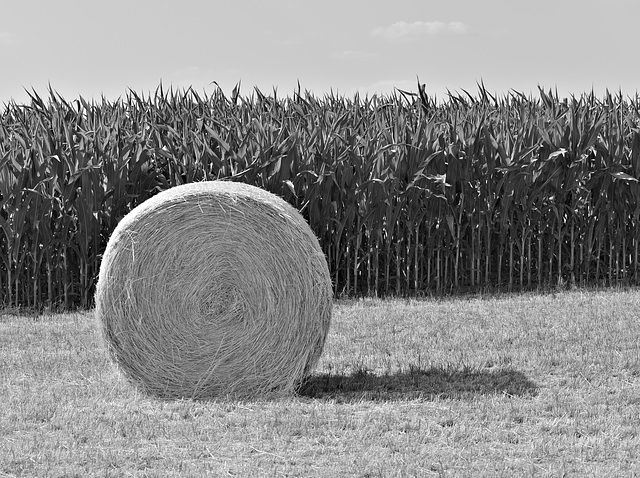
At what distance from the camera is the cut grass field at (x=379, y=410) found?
5.96 metres

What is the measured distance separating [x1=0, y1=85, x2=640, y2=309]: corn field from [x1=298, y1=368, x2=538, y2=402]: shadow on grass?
156 inches

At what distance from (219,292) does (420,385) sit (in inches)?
71.3

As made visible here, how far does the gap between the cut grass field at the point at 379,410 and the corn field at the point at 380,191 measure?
1895 mm

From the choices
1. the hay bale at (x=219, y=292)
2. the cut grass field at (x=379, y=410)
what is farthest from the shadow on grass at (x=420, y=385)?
the hay bale at (x=219, y=292)

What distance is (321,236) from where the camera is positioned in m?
Answer: 12.6

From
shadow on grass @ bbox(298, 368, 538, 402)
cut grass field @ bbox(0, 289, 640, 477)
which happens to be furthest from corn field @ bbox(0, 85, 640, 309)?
shadow on grass @ bbox(298, 368, 538, 402)

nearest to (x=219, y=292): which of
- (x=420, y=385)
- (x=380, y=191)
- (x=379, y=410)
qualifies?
(x=379, y=410)

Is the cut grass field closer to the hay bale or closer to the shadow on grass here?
the shadow on grass

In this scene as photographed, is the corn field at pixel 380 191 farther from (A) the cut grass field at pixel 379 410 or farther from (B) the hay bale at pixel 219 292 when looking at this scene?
(B) the hay bale at pixel 219 292

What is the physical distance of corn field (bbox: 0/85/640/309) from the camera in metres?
12.3

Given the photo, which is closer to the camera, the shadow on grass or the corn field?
the shadow on grass

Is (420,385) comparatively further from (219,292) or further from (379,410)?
(219,292)

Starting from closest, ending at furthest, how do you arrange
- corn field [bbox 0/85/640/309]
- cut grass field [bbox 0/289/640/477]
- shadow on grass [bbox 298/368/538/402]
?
cut grass field [bbox 0/289/640/477] < shadow on grass [bbox 298/368/538/402] < corn field [bbox 0/85/640/309]

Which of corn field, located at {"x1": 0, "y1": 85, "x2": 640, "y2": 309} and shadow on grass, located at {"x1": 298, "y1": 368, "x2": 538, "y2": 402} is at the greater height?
corn field, located at {"x1": 0, "y1": 85, "x2": 640, "y2": 309}
